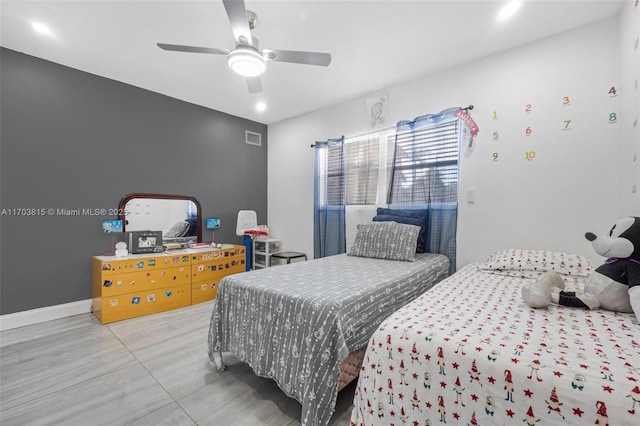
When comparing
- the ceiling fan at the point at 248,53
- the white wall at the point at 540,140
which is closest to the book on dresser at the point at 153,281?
the ceiling fan at the point at 248,53

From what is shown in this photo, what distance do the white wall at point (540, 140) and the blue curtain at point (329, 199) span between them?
1070 millimetres

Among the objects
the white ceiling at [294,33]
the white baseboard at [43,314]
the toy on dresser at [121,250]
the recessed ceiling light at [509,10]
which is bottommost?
the white baseboard at [43,314]

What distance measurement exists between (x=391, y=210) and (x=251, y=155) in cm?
262

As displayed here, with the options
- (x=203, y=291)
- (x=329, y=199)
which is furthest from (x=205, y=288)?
(x=329, y=199)

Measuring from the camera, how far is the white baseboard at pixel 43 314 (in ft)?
8.54

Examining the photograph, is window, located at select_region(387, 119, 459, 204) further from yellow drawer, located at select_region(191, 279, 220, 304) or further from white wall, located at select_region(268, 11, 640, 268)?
yellow drawer, located at select_region(191, 279, 220, 304)

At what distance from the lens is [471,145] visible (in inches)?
108

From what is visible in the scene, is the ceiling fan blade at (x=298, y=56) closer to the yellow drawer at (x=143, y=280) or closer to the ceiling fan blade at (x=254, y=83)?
the ceiling fan blade at (x=254, y=83)

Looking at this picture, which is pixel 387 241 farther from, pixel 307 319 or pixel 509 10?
pixel 509 10

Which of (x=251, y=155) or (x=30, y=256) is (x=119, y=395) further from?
(x=251, y=155)

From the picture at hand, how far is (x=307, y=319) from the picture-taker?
4.76ft

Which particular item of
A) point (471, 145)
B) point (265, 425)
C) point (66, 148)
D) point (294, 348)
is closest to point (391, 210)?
point (471, 145)

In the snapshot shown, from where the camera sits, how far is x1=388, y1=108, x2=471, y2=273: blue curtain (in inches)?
110

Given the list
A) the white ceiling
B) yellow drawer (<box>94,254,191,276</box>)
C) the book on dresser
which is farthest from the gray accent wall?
yellow drawer (<box>94,254,191,276</box>)
